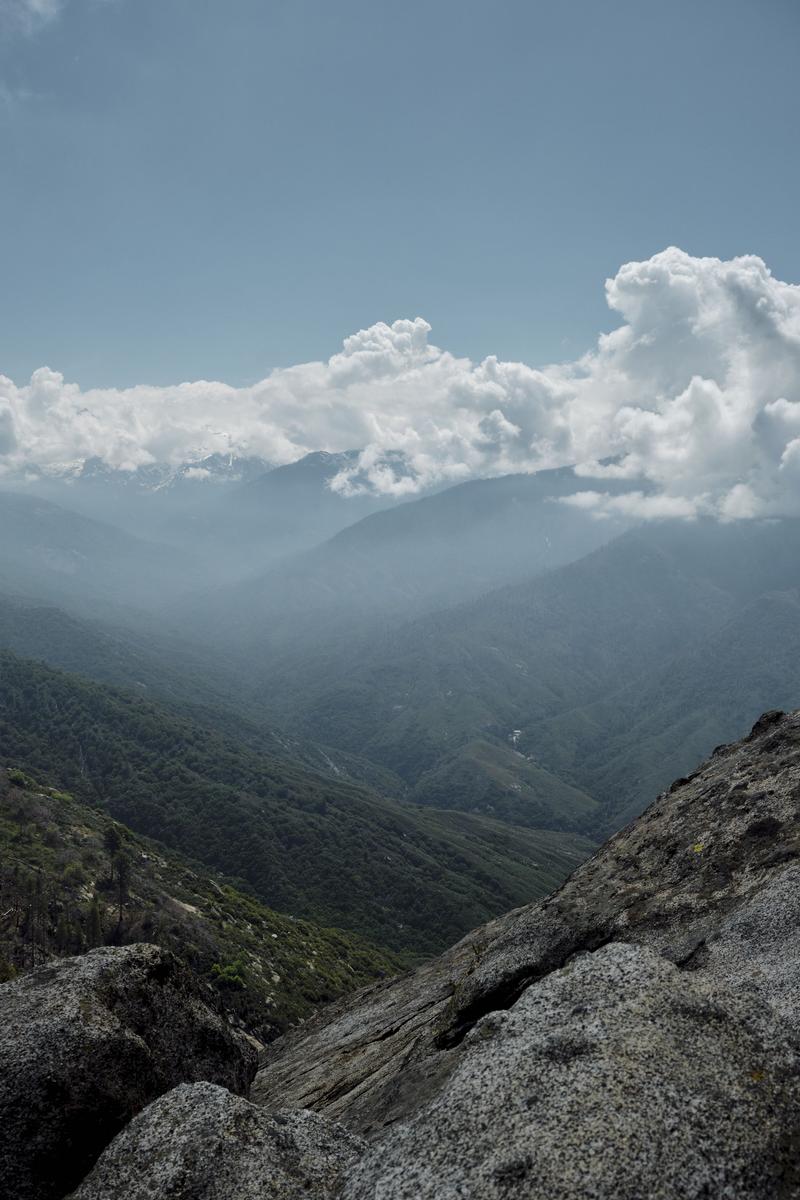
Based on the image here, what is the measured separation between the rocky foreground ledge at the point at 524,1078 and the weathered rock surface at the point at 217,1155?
40 mm

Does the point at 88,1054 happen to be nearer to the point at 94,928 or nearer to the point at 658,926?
the point at 658,926

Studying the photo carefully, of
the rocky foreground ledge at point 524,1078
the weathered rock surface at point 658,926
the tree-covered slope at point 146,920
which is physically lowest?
the tree-covered slope at point 146,920

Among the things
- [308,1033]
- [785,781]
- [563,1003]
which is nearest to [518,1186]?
[563,1003]

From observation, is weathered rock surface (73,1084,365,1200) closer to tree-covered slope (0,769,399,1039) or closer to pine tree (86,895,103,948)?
tree-covered slope (0,769,399,1039)

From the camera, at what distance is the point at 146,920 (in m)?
79.2

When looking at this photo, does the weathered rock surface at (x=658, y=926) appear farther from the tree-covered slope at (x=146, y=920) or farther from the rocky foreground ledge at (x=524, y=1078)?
the tree-covered slope at (x=146, y=920)

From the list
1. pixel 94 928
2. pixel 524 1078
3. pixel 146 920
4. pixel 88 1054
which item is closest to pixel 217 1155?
pixel 88 1054

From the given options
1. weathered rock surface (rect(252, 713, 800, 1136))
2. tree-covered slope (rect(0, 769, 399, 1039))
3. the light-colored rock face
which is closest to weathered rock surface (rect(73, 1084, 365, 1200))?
the light-colored rock face

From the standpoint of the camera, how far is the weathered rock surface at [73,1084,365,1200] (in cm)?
1175

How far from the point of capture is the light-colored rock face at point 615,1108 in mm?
9531

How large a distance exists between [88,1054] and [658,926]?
54.7ft

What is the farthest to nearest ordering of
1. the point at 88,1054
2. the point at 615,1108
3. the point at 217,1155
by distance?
1. the point at 88,1054
2. the point at 217,1155
3. the point at 615,1108

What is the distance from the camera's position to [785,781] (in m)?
23.9

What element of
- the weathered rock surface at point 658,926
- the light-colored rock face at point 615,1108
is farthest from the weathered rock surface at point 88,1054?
the light-colored rock face at point 615,1108
